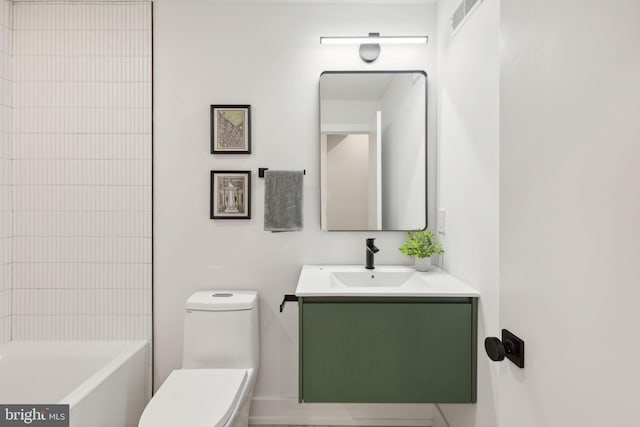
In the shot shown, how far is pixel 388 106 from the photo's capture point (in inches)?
87.7

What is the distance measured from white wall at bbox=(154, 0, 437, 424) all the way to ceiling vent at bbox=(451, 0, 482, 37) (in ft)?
1.08

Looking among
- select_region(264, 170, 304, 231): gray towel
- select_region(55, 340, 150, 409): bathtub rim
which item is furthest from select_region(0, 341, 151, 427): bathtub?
select_region(264, 170, 304, 231): gray towel

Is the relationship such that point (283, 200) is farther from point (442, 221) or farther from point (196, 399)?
point (196, 399)

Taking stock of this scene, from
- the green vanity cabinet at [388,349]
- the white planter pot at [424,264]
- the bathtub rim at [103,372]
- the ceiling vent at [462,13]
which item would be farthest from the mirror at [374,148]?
the bathtub rim at [103,372]

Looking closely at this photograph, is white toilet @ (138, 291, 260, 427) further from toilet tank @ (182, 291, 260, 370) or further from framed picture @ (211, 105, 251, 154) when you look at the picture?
framed picture @ (211, 105, 251, 154)

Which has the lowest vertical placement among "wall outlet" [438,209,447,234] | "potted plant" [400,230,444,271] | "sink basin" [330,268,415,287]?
"sink basin" [330,268,415,287]

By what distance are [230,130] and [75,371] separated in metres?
1.57

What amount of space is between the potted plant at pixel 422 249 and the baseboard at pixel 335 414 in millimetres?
857

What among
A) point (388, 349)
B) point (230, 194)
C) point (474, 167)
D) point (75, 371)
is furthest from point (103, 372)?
point (474, 167)

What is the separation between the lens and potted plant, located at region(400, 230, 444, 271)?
2084 mm

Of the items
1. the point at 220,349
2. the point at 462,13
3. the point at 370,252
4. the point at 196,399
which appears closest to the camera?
the point at 196,399

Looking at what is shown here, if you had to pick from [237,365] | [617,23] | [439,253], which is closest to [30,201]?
[237,365]

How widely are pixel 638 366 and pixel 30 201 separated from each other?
2742 millimetres

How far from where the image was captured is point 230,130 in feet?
7.34
